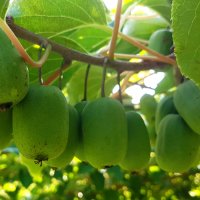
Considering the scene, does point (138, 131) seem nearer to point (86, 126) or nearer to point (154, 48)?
point (86, 126)

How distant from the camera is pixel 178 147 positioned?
44.5 inches

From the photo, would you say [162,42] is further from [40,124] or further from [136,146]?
[40,124]

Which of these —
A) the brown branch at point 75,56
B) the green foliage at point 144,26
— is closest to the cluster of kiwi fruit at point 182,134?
the brown branch at point 75,56

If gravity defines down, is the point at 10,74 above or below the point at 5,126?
above

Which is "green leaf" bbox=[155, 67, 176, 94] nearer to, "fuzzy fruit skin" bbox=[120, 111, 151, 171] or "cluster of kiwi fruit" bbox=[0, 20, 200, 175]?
"cluster of kiwi fruit" bbox=[0, 20, 200, 175]

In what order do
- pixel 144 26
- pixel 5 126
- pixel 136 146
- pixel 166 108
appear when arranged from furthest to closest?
pixel 144 26, pixel 166 108, pixel 136 146, pixel 5 126

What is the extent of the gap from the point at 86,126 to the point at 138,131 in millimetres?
141

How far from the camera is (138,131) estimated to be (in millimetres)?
1098

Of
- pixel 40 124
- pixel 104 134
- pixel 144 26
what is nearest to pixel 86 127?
pixel 104 134

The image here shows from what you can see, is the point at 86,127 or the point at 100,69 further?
the point at 100,69

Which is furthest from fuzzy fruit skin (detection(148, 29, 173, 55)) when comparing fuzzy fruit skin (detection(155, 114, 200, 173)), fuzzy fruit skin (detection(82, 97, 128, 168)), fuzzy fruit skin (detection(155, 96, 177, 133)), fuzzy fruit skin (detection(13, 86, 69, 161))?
fuzzy fruit skin (detection(13, 86, 69, 161))

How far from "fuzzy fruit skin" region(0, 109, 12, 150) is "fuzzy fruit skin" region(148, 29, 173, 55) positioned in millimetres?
628

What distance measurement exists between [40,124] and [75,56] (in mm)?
273

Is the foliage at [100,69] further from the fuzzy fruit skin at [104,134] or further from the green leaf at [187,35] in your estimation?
the fuzzy fruit skin at [104,134]
